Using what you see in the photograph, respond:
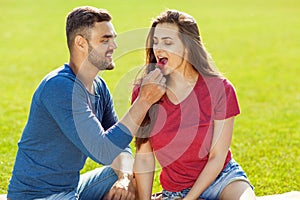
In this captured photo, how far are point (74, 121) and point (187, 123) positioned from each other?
0.96m

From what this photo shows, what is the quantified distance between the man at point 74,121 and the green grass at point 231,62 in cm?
51

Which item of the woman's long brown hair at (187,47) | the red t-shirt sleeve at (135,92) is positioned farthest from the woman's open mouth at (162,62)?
the red t-shirt sleeve at (135,92)

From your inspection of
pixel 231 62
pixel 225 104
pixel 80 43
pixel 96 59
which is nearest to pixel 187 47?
pixel 225 104

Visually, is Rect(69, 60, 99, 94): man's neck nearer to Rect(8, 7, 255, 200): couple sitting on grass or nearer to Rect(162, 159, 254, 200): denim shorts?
Rect(8, 7, 255, 200): couple sitting on grass

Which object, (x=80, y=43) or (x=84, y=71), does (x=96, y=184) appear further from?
(x=80, y=43)

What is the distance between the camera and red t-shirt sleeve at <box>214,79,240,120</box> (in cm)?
450

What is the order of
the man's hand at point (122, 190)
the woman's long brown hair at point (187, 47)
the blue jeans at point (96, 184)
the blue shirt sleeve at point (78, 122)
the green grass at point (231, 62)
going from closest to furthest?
the blue shirt sleeve at point (78, 122) → the woman's long brown hair at point (187, 47) → the man's hand at point (122, 190) → the blue jeans at point (96, 184) → the green grass at point (231, 62)

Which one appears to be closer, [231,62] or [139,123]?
[139,123]

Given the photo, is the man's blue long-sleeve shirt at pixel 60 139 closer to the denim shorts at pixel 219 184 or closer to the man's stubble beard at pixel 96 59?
the man's stubble beard at pixel 96 59

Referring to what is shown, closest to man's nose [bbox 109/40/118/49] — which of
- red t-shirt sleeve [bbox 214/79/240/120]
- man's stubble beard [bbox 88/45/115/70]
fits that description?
man's stubble beard [bbox 88/45/115/70]

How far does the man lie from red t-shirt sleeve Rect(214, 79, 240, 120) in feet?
1.60

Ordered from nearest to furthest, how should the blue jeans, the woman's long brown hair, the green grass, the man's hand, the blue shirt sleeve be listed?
1. the blue shirt sleeve
2. the woman's long brown hair
3. the man's hand
4. the blue jeans
5. the green grass

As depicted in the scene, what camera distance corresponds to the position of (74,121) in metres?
4.03

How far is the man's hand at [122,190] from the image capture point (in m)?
4.74
